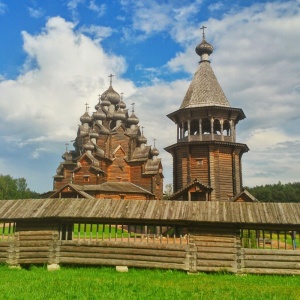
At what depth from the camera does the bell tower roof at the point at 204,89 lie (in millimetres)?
27203

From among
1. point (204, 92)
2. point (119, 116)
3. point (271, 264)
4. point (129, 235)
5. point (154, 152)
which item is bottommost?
point (271, 264)

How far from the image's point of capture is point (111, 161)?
131 feet

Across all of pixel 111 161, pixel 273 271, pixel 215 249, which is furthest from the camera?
pixel 111 161

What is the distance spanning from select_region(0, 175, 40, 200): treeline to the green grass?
77.8 m

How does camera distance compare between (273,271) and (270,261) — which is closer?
(273,271)

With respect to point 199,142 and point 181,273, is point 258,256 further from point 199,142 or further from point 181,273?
point 199,142

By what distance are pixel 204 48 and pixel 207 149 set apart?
9.43 meters

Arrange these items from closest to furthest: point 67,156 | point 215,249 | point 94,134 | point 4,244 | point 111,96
Answer: point 215,249
point 4,244
point 94,134
point 67,156
point 111,96

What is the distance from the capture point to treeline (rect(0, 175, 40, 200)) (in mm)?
86438

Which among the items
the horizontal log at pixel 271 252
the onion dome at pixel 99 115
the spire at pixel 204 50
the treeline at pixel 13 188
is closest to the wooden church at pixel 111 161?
the onion dome at pixel 99 115

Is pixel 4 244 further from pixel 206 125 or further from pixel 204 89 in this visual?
pixel 204 89

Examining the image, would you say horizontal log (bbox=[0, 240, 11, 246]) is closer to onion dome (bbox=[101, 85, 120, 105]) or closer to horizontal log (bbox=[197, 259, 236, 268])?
horizontal log (bbox=[197, 259, 236, 268])

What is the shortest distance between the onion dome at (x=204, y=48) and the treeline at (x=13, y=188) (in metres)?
66.9

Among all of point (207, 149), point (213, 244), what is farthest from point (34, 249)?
point (207, 149)
